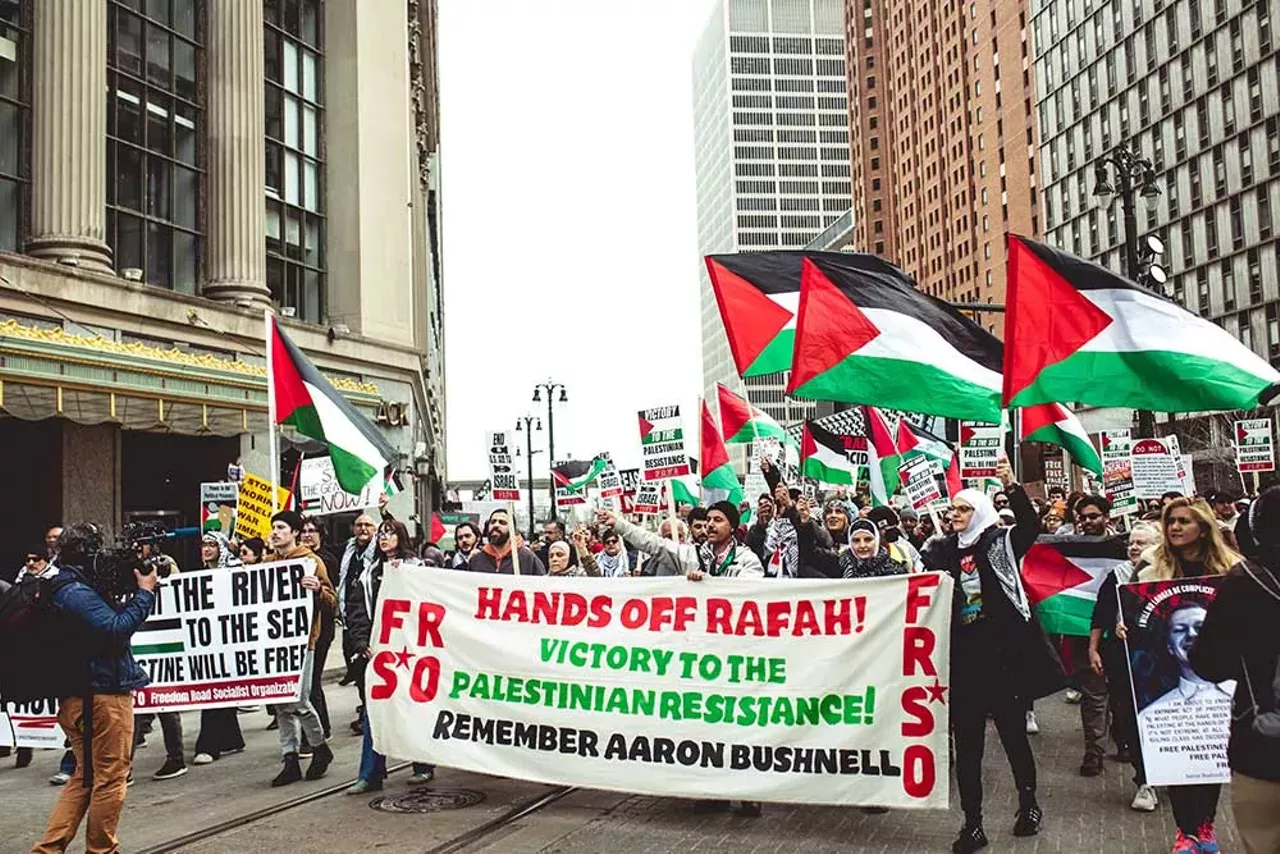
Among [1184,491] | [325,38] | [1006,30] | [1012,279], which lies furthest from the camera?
[1006,30]

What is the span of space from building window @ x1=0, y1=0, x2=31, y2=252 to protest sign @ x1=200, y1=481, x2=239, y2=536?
23.6 ft

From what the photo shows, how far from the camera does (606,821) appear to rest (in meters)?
7.61

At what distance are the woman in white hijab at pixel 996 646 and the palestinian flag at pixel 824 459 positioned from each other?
12875mm

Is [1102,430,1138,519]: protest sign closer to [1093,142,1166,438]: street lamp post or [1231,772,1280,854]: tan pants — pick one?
[1093,142,1166,438]: street lamp post

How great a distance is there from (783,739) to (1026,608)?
1615mm

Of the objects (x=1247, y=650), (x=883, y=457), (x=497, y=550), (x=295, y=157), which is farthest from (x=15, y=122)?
(x=1247, y=650)

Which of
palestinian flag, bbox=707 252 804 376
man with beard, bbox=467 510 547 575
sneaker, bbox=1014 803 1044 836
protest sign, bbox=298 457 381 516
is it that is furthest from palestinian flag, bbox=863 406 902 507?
sneaker, bbox=1014 803 1044 836

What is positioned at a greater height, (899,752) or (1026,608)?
(1026,608)

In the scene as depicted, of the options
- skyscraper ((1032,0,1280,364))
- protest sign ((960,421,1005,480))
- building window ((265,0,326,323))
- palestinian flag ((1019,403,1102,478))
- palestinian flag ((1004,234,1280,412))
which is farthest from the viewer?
skyscraper ((1032,0,1280,364))

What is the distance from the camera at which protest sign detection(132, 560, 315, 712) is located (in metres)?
9.37

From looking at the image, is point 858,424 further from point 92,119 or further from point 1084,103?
point 1084,103

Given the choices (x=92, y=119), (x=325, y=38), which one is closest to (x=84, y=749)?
(x=92, y=119)

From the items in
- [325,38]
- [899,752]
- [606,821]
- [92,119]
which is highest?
[325,38]

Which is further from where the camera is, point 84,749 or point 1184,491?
point 1184,491
